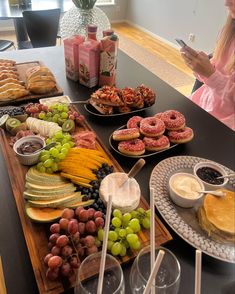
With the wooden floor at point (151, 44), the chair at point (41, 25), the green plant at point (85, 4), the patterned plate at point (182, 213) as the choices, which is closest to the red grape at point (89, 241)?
the patterned plate at point (182, 213)

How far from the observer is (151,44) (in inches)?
178

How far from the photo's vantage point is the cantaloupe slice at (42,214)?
0.74 m

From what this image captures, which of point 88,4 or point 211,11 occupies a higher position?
point 88,4

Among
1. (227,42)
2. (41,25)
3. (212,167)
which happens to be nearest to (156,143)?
(212,167)

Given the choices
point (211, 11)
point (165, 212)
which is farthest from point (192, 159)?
point (211, 11)

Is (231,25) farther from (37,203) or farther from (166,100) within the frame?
(37,203)

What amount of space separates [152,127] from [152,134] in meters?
0.03

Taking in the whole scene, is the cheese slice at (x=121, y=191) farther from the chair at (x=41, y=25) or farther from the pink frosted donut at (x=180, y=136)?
the chair at (x=41, y=25)

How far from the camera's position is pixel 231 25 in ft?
4.74

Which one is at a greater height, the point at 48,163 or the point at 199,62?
the point at 199,62

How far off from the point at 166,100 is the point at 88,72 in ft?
1.34

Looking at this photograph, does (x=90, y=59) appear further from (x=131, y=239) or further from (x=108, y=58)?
(x=131, y=239)

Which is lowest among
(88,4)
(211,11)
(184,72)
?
(184,72)

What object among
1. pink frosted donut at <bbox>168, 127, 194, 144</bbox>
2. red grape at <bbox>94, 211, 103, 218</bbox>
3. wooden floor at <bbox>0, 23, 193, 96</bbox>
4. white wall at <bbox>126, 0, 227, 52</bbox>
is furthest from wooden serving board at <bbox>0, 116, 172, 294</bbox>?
white wall at <bbox>126, 0, 227, 52</bbox>
